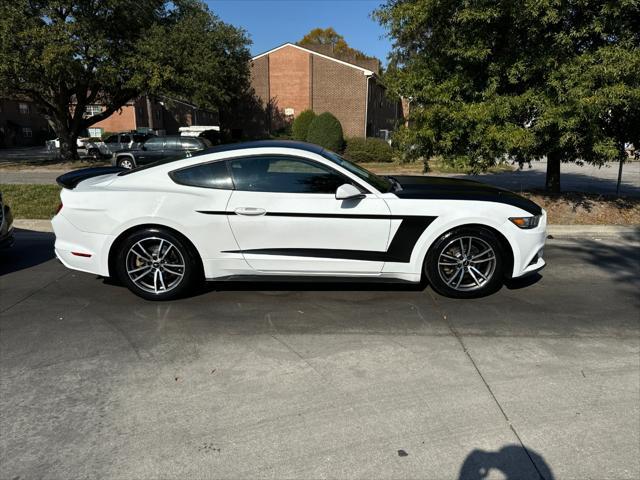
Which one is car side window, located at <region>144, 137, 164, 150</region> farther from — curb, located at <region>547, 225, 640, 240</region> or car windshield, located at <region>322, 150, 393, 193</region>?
car windshield, located at <region>322, 150, 393, 193</region>

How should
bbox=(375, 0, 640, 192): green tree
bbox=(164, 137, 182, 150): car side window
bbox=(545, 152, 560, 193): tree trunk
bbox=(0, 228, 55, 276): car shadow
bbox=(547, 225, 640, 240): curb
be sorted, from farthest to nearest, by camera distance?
bbox=(164, 137, 182, 150): car side window, bbox=(545, 152, 560, 193): tree trunk, bbox=(547, 225, 640, 240): curb, bbox=(375, 0, 640, 192): green tree, bbox=(0, 228, 55, 276): car shadow

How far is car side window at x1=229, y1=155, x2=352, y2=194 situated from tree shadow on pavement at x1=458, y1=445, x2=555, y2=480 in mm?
2730

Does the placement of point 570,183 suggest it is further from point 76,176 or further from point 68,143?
point 68,143

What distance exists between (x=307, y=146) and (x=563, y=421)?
339cm

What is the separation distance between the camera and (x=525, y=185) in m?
15.0

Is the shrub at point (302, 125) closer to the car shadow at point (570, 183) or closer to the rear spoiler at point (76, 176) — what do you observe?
the car shadow at point (570, 183)

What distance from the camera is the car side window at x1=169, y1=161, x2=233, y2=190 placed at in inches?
185

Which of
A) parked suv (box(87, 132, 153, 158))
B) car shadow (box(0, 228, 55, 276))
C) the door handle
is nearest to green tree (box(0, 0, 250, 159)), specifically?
parked suv (box(87, 132, 153, 158))

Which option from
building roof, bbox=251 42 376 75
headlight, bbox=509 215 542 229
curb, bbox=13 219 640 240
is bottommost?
curb, bbox=13 219 640 240

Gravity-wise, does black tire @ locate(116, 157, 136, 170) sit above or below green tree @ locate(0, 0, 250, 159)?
below

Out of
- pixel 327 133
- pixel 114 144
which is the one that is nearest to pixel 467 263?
pixel 327 133

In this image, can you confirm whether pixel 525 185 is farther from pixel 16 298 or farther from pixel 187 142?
pixel 16 298

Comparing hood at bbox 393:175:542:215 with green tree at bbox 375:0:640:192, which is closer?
hood at bbox 393:175:542:215

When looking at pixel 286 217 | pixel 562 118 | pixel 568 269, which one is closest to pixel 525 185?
pixel 562 118
